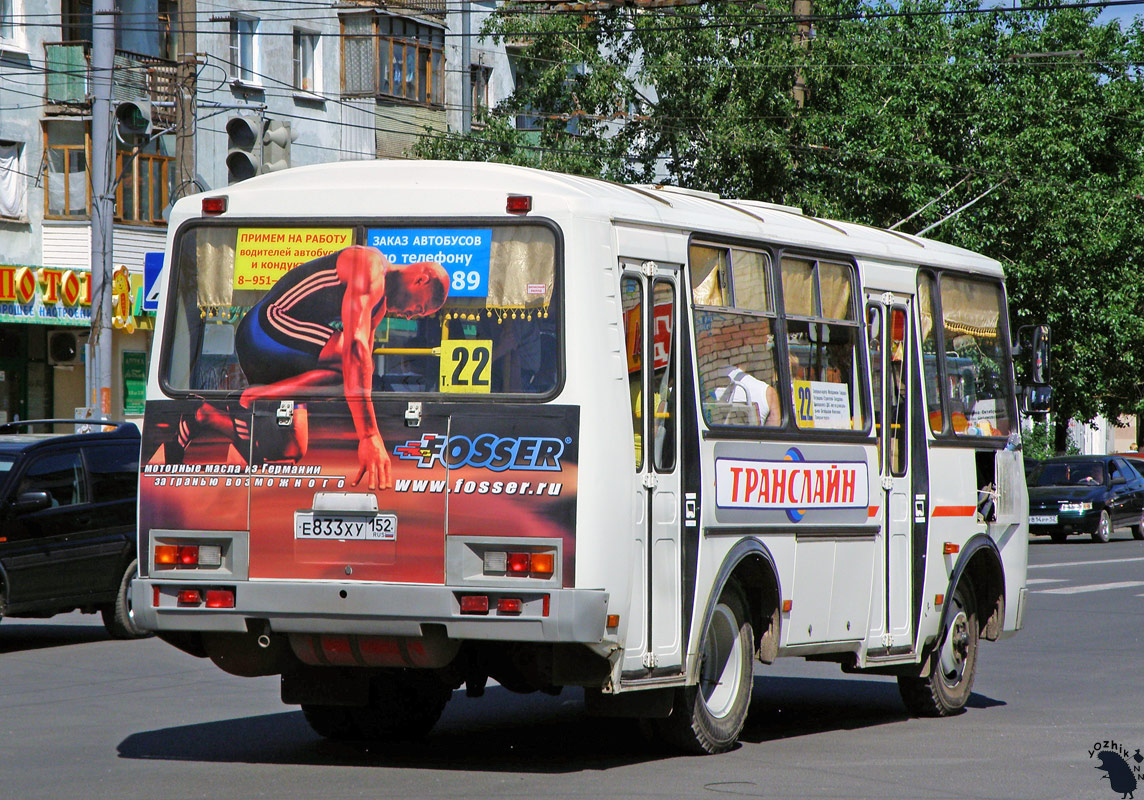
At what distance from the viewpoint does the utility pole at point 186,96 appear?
110 ft

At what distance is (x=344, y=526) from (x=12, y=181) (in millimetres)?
27162

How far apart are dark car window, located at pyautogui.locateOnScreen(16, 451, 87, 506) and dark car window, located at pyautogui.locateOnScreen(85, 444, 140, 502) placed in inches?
5.3

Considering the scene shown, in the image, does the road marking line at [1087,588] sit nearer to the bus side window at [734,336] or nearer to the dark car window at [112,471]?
the dark car window at [112,471]

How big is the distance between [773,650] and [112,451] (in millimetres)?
7934

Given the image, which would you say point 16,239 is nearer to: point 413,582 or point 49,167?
point 49,167

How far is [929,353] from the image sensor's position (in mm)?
11422

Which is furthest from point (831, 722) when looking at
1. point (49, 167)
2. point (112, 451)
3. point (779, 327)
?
point (49, 167)

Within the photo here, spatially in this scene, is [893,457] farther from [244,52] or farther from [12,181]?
Result: [244,52]

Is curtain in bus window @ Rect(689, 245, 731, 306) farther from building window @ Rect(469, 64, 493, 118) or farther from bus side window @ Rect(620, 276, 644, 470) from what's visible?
building window @ Rect(469, 64, 493, 118)

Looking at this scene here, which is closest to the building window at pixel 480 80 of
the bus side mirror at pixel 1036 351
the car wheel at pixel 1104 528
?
the car wheel at pixel 1104 528

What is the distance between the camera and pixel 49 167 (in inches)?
1345

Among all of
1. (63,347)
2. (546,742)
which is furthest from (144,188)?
(546,742)

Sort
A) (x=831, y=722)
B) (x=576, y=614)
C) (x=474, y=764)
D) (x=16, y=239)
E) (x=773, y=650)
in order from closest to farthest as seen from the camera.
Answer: (x=576, y=614)
(x=474, y=764)
(x=773, y=650)
(x=831, y=722)
(x=16, y=239)

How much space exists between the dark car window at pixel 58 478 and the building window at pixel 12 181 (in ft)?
63.1
